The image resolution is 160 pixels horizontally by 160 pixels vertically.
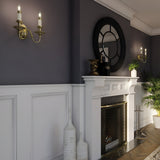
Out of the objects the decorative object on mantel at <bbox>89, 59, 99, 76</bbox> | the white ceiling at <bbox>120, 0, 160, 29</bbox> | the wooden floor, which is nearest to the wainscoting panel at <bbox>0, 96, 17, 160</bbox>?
the decorative object on mantel at <bbox>89, 59, 99, 76</bbox>

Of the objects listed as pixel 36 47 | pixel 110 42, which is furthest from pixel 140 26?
pixel 36 47

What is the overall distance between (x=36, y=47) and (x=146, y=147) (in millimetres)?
2510

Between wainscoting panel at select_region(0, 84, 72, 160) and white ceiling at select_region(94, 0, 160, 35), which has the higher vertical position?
white ceiling at select_region(94, 0, 160, 35)

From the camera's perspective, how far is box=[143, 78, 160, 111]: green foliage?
4680 mm

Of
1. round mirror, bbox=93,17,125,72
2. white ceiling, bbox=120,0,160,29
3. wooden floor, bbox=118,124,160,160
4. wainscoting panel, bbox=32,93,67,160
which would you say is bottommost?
wooden floor, bbox=118,124,160,160

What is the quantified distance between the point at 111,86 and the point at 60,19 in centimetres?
131

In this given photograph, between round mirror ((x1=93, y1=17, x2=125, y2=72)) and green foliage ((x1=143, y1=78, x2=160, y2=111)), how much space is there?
161 centimetres

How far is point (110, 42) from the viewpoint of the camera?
10.8 ft

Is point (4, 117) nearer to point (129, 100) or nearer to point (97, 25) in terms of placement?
point (97, 25)

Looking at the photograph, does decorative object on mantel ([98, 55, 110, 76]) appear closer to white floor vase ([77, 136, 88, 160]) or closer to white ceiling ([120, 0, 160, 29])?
white floor vase ([77, 136, 88, 160])

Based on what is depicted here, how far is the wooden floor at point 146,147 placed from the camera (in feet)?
9.73

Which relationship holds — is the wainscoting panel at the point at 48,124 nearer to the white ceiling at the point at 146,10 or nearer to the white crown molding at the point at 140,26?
the white ceiling at the point at 146,10

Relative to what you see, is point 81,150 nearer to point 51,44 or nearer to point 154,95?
point 51,44

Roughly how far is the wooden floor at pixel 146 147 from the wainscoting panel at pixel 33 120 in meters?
1.11
